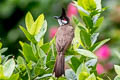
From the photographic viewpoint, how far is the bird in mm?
1660

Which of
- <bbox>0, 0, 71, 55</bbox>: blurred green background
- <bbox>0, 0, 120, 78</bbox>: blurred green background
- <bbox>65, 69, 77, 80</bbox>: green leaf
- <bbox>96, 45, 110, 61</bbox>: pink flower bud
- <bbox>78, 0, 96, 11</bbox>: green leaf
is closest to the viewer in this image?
<bbox>65, 69, 77, 80</bbox>: green leaf

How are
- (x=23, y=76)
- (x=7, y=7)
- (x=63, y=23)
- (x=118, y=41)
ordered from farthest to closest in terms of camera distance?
(x=7, y=7)
(x=118, y=41)
(x=63, y=23)
(x=23, y=76)

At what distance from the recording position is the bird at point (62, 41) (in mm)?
1660

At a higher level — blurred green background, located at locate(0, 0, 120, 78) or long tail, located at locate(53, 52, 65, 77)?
long tail, located at locate(53, 52, 65, 77)

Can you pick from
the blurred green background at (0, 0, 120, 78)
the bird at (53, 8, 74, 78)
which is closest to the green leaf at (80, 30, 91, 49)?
the bird at (53, 8, 74, 78)

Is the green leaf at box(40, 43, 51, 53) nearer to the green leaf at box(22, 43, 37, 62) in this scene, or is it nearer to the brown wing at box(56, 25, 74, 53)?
the green leaf at box(22, 43, 37, 62)

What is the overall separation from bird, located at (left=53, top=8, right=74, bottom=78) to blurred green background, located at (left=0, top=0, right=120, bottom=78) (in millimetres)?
3015

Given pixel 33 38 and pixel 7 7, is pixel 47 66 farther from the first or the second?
pixel 7 7

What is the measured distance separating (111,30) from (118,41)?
24 centimetres

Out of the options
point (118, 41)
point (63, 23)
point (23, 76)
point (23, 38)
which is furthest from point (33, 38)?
point (23, 38)

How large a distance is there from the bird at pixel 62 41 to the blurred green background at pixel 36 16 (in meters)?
3.01

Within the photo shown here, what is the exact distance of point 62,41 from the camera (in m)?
2.41

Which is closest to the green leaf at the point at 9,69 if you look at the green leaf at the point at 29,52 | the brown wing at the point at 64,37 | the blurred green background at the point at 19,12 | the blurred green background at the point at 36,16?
the green leaf at the point at 29,52

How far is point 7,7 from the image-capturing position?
627 centimetres
